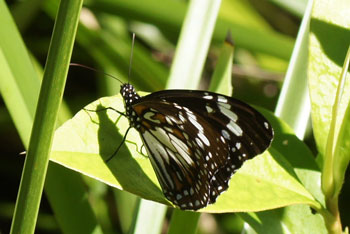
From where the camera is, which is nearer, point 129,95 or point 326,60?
point 326,60

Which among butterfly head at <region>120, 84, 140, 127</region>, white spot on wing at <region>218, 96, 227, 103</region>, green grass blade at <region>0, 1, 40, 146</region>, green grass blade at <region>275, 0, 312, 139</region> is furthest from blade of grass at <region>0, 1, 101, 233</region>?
green grass blade at <region>275, 0, 312, 139</region>

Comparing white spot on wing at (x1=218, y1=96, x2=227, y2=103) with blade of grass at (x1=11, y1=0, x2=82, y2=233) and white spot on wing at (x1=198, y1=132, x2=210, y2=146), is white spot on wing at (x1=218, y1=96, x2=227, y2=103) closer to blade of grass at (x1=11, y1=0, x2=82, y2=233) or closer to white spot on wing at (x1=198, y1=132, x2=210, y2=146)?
white spot on wing at (x1=198, y1=132, x2=210, y2=146)

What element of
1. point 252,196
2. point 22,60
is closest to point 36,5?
point 22,60

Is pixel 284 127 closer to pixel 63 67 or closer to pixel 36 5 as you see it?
pixel 63 67

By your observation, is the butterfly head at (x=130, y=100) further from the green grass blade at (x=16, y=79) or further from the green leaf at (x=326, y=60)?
the green leaf at (x=326, y=60)

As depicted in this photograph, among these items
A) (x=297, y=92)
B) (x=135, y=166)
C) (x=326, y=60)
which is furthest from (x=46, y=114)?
(x=297, y=92)

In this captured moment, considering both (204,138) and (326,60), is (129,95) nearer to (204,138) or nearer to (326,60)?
(204,138)
